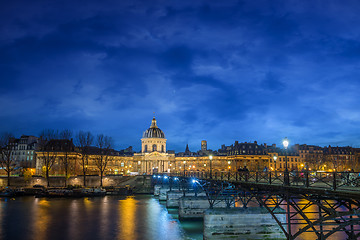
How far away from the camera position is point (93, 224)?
45.5 m

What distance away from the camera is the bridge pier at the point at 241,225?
29.3 meters

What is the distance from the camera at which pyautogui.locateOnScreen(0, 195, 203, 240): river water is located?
38.5 metres

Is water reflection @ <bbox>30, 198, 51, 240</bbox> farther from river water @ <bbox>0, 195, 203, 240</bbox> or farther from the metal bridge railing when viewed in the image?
the metal bridge railing

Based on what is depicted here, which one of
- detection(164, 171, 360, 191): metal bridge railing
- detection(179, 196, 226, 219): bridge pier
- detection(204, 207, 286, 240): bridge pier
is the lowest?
detection(179, 196, 226, 219): bridge pier

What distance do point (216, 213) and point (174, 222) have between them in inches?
728

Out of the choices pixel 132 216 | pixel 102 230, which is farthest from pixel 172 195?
pixel 102 230

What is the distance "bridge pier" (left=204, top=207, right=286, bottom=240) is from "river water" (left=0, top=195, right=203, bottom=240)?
7628 millimetres

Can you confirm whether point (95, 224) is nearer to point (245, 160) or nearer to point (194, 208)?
point (194, 208)

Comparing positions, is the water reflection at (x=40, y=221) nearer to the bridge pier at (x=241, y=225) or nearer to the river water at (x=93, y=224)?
the river water at (x=93, y=224)

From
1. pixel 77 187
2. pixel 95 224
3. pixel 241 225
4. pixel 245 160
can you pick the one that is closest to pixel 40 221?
pixel 95 224

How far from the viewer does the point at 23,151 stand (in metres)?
144

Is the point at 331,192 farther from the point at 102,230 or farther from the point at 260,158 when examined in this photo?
the point at 260,158

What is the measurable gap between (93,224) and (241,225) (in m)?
24.6

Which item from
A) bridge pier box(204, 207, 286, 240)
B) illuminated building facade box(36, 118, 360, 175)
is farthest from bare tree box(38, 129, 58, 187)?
bridge pier box(204, 207, 286, 240)
